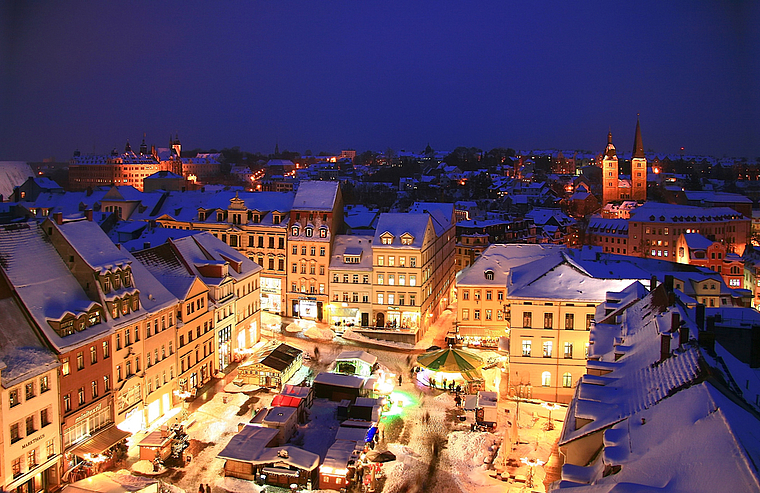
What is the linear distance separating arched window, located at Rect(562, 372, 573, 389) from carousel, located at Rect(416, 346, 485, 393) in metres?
5.23

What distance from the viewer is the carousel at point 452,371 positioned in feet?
132

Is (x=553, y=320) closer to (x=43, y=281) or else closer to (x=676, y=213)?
(x=43, y=281)

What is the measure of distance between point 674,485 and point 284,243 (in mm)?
49955

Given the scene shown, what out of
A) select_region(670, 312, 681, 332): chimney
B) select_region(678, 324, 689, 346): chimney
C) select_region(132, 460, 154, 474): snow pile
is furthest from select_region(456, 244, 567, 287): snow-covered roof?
select_region(678, 324, 689, 346): chimney

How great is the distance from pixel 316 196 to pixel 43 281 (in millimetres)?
32407

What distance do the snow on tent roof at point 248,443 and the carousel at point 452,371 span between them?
552 inches

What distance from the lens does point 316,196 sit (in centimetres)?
6062

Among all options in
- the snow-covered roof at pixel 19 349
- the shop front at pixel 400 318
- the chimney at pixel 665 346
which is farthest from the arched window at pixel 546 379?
the snow-covered roof at pixel 19 349

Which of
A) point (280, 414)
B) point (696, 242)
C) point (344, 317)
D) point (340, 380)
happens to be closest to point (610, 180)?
point (696, 242)

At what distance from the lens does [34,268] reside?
30891 millimetres

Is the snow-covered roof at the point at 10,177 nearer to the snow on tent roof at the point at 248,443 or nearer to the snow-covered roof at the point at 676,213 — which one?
the snow on tent roof at the point at 248,443

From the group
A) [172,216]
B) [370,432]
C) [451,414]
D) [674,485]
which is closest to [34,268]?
[370,432]

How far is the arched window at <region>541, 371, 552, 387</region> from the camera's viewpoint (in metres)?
39.2

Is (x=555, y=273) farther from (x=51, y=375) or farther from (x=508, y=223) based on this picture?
(x=508, y=223)
